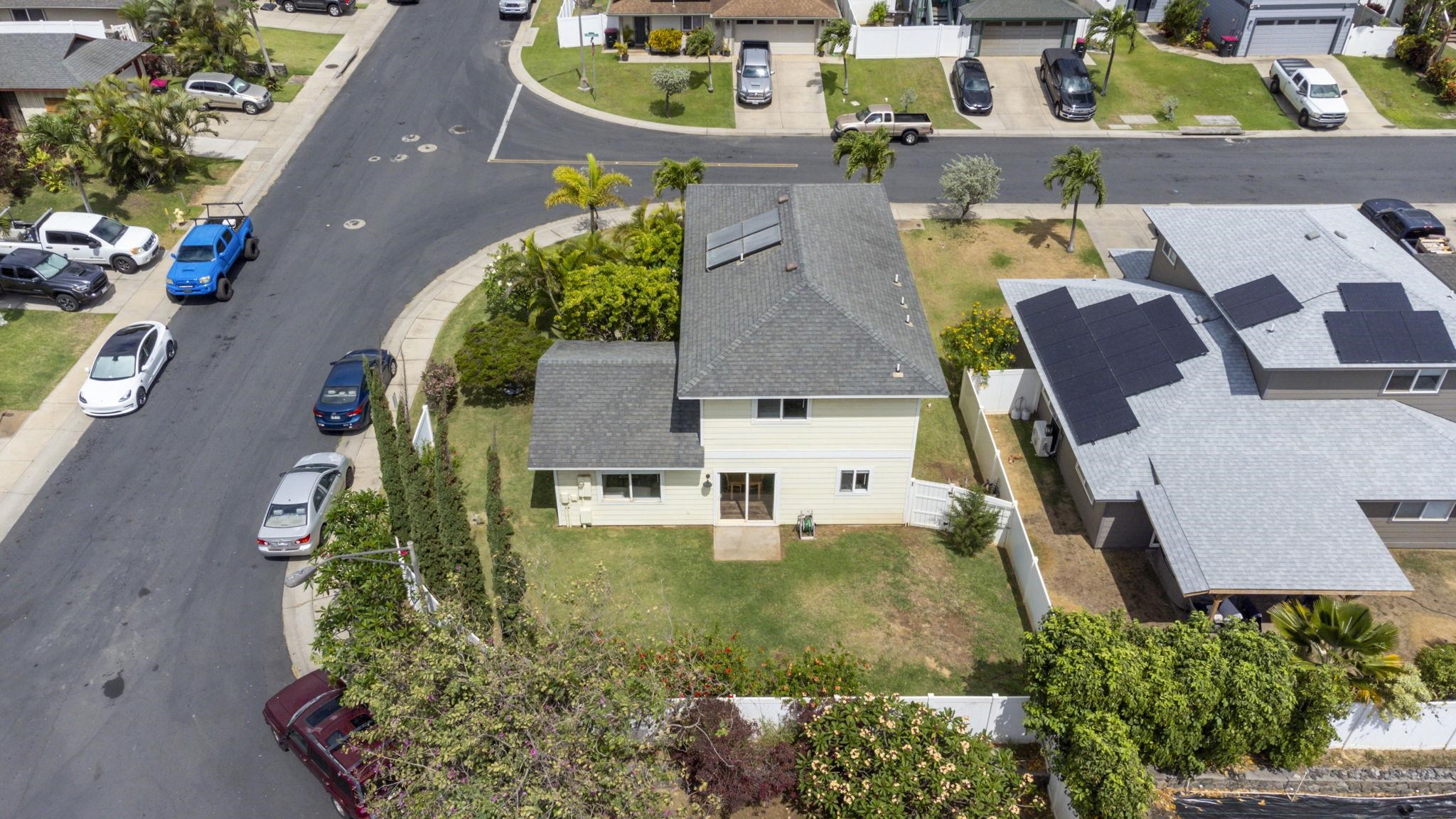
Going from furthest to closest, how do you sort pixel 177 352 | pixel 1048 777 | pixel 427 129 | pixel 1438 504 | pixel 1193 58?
pixel 1193 58
pixel 427 129
pixel 177 352
pixel 1438 504
pixel 1048 777

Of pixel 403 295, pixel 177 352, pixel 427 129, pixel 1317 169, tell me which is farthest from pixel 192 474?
pixel 1317 169

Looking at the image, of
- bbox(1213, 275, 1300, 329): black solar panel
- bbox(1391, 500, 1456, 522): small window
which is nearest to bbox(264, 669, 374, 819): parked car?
bbox(1213, 275, 1300, 329): black solar panel

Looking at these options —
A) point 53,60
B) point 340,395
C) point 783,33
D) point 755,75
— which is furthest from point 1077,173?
point 53,60

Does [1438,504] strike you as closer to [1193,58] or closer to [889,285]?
[889,285]

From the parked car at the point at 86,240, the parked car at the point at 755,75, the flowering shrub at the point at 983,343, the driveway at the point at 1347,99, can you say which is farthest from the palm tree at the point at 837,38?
the parked car at the point at 86,240

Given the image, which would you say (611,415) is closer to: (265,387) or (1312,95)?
(265,387)

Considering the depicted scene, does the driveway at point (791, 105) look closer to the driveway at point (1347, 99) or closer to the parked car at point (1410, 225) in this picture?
the driveway at point (1347, 99)
